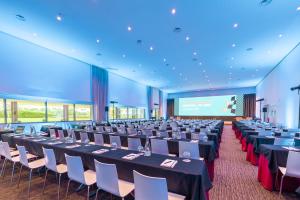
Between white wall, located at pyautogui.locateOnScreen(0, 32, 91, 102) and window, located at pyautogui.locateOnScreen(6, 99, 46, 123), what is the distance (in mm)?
715

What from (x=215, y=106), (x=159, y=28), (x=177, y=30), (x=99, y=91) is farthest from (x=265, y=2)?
(x=215, y=106)

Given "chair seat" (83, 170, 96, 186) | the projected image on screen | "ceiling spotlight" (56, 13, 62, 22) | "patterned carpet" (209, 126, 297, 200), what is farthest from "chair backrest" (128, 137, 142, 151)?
the projected image on screen

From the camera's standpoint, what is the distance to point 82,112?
12.3 meters

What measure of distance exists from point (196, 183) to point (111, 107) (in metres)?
13.7

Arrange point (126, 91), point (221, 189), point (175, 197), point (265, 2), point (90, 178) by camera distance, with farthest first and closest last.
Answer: point (126, 91) < point (265, 2) < point (221, 189) < point (90, 178) < point (175, 197)

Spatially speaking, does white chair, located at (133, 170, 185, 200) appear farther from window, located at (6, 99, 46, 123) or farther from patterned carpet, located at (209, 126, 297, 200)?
window, located at (6, 99, 46, 123)

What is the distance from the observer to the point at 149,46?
855 cm

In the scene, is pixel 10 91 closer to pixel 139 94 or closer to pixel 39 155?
pixel 39 155

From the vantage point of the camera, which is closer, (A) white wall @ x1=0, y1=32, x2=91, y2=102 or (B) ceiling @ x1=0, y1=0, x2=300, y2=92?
(B) ceiling @ x1=0, y1=0, x2=300, y2=92

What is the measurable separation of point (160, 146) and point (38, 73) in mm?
8584

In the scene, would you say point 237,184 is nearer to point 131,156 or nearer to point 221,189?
point 221,189

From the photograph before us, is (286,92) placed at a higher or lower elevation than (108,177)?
higher

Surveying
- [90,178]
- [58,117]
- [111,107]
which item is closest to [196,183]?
[90,178]

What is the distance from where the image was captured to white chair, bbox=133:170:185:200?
5.35ft
